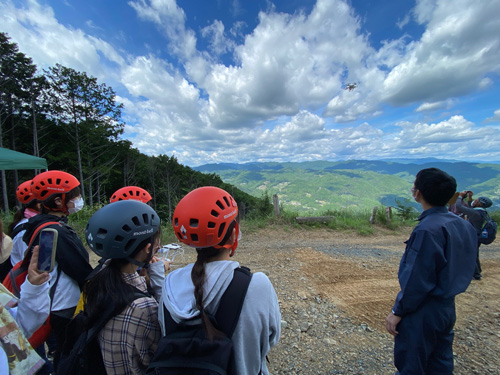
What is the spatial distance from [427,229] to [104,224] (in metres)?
2.63

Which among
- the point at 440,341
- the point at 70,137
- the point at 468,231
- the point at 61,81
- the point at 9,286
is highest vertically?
the point at 61,81

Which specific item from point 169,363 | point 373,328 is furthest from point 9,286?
point 373,328

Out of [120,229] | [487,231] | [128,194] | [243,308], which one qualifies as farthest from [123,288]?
[487,231]

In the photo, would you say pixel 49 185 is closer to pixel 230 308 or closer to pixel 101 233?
pixel 101 233

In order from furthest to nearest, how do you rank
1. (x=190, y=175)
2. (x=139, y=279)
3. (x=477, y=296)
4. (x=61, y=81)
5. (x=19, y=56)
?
(x=190, y=175)
(x=61, y=81)
(x=19, y=56)
(x=477, y=296)
(x=139, y=279)

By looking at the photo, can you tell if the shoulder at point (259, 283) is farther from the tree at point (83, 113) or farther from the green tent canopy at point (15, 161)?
the tree at point (83, 113)

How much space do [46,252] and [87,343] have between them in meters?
0.59

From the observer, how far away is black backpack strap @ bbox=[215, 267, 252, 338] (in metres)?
1.15

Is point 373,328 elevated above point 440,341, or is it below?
below

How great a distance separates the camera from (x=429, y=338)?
1965mm

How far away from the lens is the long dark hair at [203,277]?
110 centimetres

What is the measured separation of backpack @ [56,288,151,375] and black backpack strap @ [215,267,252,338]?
0.59 meters

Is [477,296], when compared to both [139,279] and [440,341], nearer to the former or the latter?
[440,341]

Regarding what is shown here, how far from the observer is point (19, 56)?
19.2 metres
